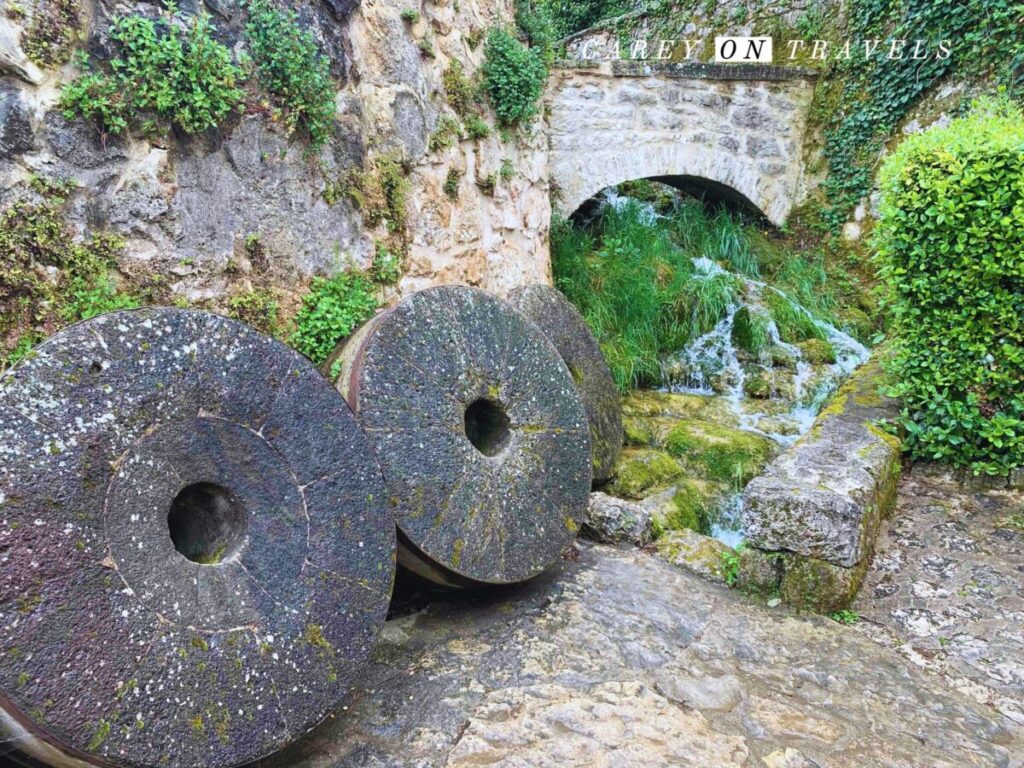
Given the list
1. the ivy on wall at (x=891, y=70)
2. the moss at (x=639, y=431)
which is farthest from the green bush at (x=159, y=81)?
the ivy on wall at (x=891, y=70)

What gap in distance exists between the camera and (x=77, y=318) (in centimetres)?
230

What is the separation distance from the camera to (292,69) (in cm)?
279

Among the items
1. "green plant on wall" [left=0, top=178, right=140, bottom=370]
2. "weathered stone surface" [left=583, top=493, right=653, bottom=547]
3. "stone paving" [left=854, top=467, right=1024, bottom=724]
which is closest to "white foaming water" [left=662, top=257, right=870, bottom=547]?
"stone paving" [left=854, top=467, right=1024, bottom=724]

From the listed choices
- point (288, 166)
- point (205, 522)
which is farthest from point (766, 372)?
point (205, 522)

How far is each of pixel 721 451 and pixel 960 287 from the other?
5.55ft

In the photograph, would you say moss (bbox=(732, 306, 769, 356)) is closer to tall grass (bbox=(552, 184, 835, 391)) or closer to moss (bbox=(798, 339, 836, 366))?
tall grass (bbox=(552, 184, 835, 391))

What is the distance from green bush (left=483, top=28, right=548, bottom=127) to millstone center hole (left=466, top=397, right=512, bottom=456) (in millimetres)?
2311

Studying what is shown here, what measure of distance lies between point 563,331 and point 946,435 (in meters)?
2.21

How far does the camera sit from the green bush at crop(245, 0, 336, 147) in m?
2.72

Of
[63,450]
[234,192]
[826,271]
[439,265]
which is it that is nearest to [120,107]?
[234,192]

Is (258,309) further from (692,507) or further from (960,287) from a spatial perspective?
(960,287)

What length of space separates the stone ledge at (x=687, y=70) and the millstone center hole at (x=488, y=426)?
4935mm

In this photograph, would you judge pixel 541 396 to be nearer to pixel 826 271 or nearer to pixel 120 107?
pixel 120 107

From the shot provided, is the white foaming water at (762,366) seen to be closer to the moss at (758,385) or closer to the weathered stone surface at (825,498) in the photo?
the moss at (758,385)
